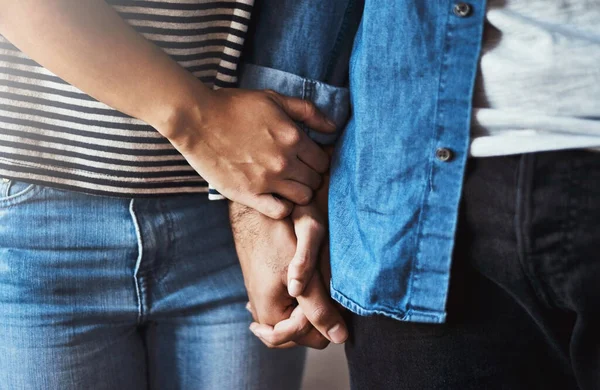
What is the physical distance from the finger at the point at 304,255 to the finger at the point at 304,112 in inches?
4.5

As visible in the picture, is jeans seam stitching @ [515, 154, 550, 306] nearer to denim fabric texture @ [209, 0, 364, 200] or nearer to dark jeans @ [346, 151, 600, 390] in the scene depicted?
dark jeans @ [346, 151, 600, 390]

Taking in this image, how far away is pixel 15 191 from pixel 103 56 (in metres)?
0.22

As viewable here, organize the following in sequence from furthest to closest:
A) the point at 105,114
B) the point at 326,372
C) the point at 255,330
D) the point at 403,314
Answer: the point at 326,372 < the point at 255,330 < the point at 105,114 < the point at 403,314

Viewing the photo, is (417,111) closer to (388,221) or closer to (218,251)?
(388,221)

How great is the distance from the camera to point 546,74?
0.56 metres

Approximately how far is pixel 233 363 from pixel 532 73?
574 millimetres

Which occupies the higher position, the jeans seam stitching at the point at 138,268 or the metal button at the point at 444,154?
the metal button at the point at 444,154

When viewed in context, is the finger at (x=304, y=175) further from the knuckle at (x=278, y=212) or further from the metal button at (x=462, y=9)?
the metal button at (x=462, y=9)

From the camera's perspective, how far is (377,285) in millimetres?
663

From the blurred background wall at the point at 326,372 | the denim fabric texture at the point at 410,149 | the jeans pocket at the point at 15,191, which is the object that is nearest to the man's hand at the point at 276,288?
the denim fabric texture at the point at 410,149

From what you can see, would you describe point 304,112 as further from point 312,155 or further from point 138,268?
point 138,268

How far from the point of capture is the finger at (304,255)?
779 millimetres

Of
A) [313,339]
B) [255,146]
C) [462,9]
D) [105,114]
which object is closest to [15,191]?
[105,114]

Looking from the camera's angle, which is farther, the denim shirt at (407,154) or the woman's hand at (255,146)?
the woman's hand at (255,146)
